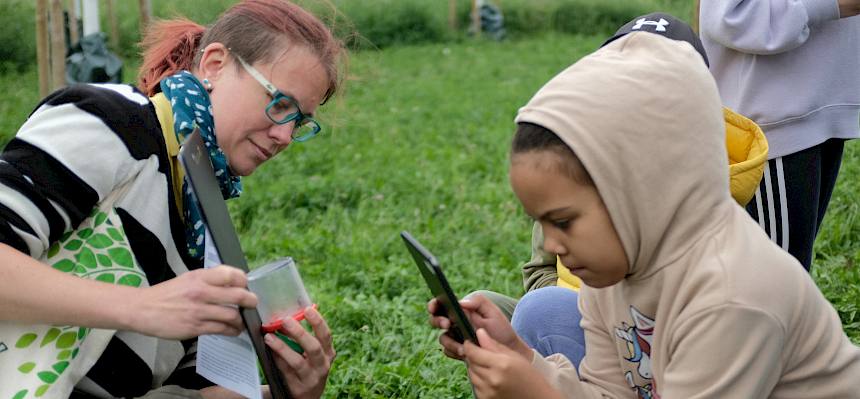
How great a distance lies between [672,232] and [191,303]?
788mm

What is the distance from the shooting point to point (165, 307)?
1.75 meters

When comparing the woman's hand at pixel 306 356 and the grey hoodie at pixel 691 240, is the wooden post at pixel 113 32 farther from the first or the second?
the grey hoodie at pixel 691 240

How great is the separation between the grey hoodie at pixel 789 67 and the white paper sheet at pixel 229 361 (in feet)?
5.10

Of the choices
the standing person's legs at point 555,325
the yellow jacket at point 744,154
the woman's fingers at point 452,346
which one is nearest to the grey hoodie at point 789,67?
the yellow jacket at point 744,154

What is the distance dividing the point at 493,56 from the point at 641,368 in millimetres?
10339

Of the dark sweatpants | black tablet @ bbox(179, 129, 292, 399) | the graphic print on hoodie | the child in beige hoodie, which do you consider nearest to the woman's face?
black tablet @ bbox(179, 129, 292, 399)

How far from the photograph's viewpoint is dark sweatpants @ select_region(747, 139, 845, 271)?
9.46ft

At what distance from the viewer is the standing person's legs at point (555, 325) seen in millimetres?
2352

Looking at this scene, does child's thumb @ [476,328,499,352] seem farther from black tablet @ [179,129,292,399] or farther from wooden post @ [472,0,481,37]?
wooden post @ [472,0,481,37]

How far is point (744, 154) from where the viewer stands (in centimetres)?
248

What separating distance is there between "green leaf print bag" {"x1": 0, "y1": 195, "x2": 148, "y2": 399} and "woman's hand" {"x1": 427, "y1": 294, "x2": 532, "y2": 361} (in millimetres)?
581

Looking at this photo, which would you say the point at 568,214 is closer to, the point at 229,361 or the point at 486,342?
the point at 486,342

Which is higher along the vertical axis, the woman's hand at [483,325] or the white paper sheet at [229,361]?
the woman's hand at [483,325]

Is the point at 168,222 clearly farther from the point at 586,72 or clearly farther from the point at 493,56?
the point at 493,56
